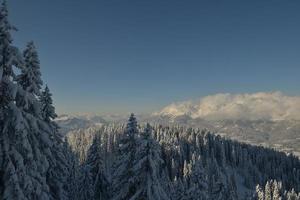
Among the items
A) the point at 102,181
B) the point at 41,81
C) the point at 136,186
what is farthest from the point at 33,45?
the point at 102,181

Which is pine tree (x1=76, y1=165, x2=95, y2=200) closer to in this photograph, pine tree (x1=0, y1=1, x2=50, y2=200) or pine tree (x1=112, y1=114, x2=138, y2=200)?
pine tree (x1=112, y1=114, x2=138, y2=200)

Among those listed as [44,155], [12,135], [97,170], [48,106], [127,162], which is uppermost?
[48,106]

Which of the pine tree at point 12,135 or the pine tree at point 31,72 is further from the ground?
the pine tree at point 31,72

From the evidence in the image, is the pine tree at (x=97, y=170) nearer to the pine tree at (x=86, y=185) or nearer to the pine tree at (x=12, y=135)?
the pine tree at (x=86, y=185)

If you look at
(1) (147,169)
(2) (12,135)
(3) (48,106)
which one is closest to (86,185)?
(3) (48,106)

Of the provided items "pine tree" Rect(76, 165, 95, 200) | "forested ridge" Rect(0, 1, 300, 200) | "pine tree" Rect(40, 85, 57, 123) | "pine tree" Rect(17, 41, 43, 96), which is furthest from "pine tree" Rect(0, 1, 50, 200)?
"pine tree" Rect(76, 165, 95, 200)

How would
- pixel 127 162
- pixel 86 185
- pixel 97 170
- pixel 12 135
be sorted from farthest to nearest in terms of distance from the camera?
pixel 86 185, pixel 97 170, pixel 127 162, pixel 12 135

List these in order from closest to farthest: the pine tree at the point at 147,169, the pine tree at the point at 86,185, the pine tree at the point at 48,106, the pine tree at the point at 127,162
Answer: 1. the pine tree at the point at 147,169
2. the pine tree at the point at 127,162
3. the pine tree at the point at 48,106
4. the pine tree at the point at 86,185

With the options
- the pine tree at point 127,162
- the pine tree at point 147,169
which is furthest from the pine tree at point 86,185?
the pine tree at point 147,169

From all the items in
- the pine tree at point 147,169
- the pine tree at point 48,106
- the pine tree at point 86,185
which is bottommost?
the pine tree at point 86,185

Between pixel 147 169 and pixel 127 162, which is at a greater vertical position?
pixel 127 162

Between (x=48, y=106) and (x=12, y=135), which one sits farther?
(x=48, y=106)

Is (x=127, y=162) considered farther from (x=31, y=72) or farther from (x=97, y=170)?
(x=97, y=170)
